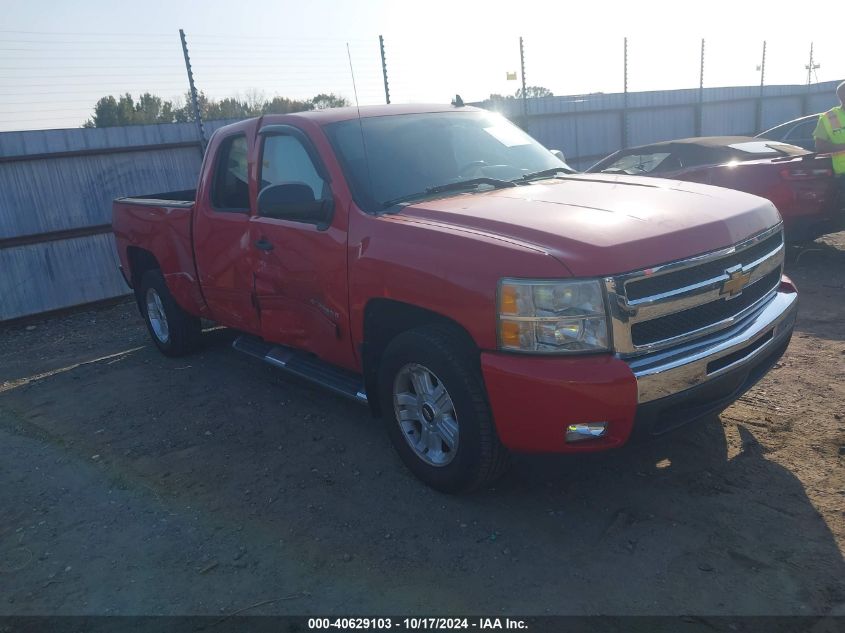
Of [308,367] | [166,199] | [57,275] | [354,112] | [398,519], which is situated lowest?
[398,519]

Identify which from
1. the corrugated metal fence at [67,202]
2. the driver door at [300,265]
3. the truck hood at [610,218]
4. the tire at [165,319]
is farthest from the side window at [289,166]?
the corrugated metal fence at [67,202]

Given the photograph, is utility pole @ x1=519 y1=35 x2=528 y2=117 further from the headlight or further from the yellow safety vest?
the headlight

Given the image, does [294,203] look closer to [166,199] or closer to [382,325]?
[382,325]

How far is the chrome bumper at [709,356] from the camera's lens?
297cm

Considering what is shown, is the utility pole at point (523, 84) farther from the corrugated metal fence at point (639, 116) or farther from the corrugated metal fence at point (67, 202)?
the corrugated metal fence at point (67, 202)

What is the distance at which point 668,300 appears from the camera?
307 cm

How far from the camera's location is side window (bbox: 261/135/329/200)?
14.0 ft

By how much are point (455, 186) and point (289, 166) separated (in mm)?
1148

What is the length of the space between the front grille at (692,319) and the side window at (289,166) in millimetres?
1983

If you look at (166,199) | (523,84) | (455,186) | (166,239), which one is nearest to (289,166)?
(455,186)

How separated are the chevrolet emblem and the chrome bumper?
0.55 feet

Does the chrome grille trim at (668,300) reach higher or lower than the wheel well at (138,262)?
higher

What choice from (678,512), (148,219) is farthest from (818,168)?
(148,219)

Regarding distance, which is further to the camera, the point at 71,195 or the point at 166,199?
the point at 71,195
